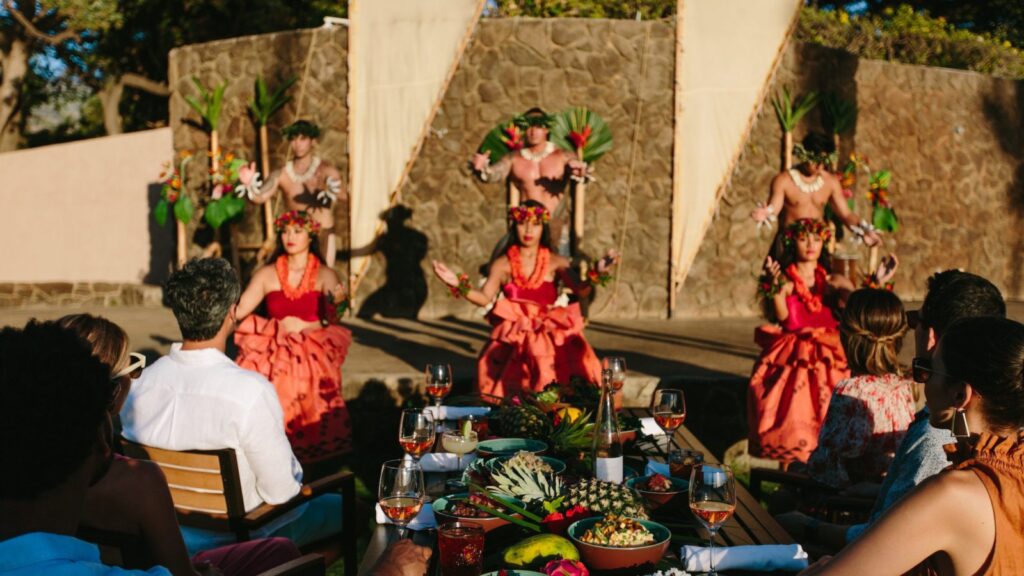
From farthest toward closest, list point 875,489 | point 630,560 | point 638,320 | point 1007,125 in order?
point 1007,125, point 638,320, point 875,489, point 630,560

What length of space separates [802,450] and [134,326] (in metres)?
6.92

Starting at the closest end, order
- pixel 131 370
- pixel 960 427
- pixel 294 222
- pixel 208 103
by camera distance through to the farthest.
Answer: pixel 960 427 → pixel 131 370 → pixel 294 222 → pixel 208 103

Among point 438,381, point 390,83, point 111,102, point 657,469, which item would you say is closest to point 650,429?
point 657,469

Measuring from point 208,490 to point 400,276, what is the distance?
7.72 metres

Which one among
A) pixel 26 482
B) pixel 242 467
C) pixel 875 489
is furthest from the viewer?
pixel 875 489

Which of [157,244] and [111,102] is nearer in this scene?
[157,244]

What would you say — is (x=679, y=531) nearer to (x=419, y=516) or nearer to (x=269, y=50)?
(x=419, y=516)

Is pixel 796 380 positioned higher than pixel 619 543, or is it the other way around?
pixel 619 543

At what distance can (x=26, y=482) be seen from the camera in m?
1.44

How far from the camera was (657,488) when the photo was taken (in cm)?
244

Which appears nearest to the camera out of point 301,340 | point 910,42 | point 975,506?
point 975,506

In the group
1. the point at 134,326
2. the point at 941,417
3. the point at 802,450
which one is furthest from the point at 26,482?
the point at 134,326

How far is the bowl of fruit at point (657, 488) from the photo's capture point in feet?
7.86

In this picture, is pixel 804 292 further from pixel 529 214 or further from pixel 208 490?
pixel 208 490
